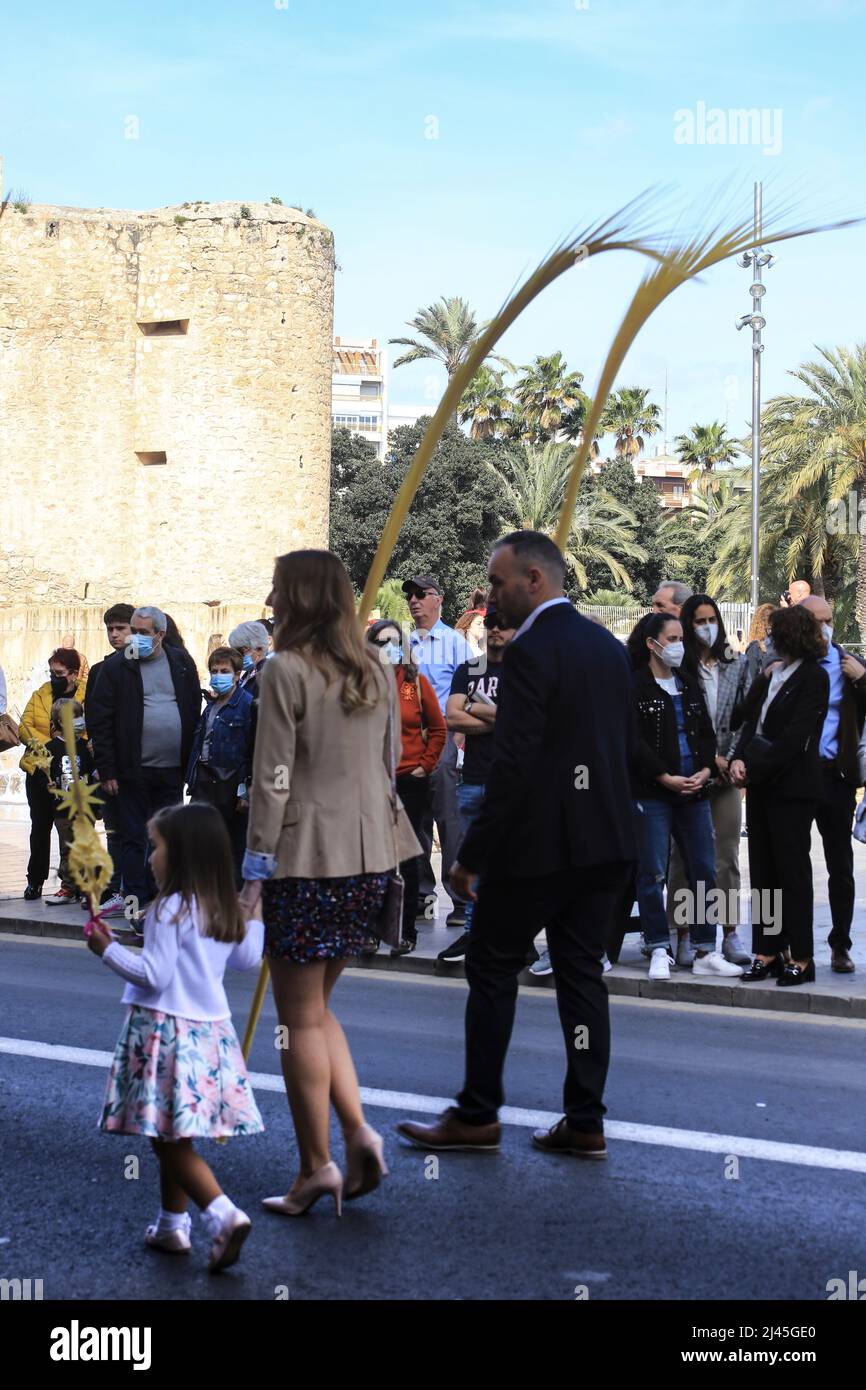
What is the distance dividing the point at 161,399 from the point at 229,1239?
30218 mm

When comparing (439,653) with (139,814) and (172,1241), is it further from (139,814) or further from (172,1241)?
(172,1241)

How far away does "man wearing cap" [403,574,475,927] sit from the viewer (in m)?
10.1

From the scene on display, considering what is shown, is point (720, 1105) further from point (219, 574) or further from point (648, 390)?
point (648, 390)

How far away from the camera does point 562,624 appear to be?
17.9 feet

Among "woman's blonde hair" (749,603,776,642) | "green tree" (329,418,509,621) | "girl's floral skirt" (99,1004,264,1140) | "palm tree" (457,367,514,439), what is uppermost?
"palm tree" (457,367,514,439)

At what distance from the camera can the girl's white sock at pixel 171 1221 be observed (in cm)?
450

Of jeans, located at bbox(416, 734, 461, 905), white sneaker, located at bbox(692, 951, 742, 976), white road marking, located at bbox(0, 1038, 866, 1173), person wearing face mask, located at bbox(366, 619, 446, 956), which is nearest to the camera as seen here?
white road marking, located at bbox(0, 1038, 866, 1173)

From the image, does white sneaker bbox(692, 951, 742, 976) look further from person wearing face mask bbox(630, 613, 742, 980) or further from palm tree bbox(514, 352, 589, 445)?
palm tree bbox(514, 352, 589, 445)

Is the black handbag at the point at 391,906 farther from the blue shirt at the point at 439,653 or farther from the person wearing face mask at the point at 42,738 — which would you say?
the person wearing face mask at the point at 42,738

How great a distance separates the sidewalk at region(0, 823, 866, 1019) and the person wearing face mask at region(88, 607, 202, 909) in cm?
66

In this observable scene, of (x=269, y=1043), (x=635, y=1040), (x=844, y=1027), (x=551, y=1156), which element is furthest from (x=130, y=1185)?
(x=844, y=1027)

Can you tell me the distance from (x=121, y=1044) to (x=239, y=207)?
96.4ft

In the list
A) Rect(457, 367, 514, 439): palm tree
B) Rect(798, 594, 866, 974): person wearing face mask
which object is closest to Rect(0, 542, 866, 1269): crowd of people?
Rect(798, 594, 866, 974): person wearing face mask

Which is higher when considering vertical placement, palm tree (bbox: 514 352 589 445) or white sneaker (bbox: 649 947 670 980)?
palm tree (bbox: 514 352 589 445)
